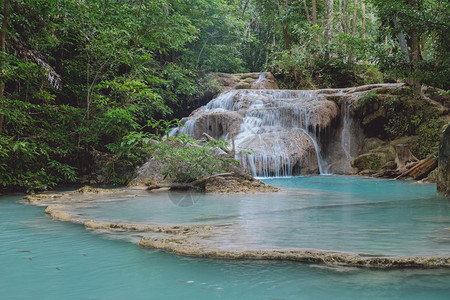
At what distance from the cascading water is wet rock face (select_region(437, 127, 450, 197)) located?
23.1 feet

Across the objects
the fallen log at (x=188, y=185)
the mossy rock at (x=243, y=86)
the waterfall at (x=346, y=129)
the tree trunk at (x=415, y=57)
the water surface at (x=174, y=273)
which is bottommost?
the water surface at (x=174, y=273)

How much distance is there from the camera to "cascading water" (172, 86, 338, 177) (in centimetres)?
1336

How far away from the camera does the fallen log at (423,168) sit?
9.77 meters

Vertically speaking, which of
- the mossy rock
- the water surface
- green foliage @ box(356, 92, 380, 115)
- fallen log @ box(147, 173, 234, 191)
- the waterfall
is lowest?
the water surface

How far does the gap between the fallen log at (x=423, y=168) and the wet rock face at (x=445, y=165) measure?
132 inches

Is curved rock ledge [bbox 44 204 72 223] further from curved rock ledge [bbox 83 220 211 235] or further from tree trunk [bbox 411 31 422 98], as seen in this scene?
tree trunk [bbox 411 31 422 98]

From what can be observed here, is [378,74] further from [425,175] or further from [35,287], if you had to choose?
[35,287]

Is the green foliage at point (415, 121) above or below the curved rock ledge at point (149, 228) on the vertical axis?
above

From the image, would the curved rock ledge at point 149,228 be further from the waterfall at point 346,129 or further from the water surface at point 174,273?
the waterfall at point 346,129

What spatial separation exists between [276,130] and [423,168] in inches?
243

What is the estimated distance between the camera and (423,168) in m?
10.0

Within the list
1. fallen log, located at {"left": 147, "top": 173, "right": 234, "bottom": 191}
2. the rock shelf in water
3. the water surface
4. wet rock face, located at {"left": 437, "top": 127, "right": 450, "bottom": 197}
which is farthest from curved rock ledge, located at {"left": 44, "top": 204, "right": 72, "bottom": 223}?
Result: wet rock face, located at {"left": 437, "top": 127, "right": 450, "bottom": 197}

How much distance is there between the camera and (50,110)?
847 centimetres

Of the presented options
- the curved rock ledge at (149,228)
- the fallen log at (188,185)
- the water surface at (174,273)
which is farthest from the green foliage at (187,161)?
the curved rock ledge at (149,228)
